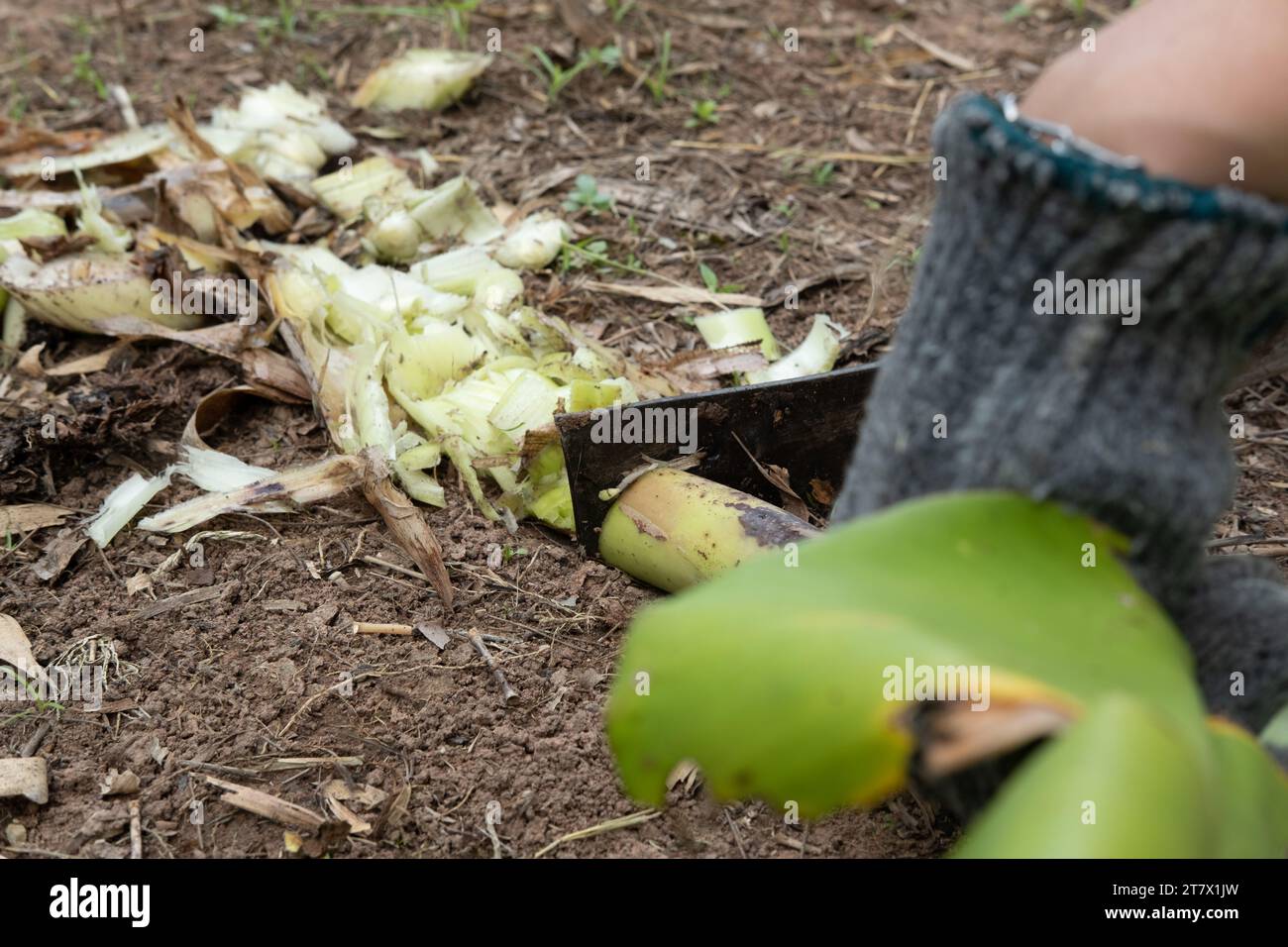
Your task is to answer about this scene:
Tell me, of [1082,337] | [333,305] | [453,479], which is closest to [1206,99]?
[1082,337]

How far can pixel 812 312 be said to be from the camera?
2611mm

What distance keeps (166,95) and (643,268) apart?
1636 millimetres

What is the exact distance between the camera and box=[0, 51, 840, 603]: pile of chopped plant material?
2.10 m

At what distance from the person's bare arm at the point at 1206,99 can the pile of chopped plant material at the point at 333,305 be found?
127 centimetres

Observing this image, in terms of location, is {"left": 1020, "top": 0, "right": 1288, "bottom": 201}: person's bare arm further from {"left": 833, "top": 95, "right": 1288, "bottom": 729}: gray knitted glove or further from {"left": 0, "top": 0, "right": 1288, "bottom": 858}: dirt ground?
{"left": 0, "top": 0, "right": 1288, "bottom": 858}: dirt ground

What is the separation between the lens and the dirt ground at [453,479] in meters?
1.61

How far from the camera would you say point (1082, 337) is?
0.85m

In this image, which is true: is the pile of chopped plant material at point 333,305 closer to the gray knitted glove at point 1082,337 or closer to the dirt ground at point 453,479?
the dirt ground at point 453,479

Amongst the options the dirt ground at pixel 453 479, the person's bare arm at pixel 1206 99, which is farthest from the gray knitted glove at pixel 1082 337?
the dirt ground at pixel 453 479

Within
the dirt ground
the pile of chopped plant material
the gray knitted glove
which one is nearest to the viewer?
the gray knitted glove

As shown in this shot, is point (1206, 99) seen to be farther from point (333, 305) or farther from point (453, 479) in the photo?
point (333, 305)

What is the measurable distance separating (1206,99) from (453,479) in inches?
61.0

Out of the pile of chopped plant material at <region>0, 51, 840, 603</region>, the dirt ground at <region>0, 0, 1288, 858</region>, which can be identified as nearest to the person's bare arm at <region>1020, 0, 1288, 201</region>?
the dirt ground at <region>0, 0, 1288, 858</region>

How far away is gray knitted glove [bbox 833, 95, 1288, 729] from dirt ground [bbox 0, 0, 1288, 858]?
0.83 m
